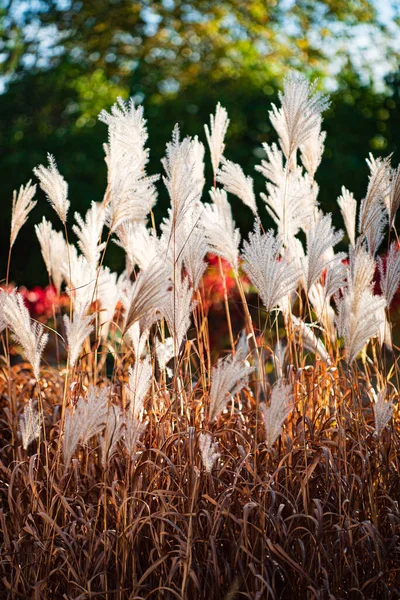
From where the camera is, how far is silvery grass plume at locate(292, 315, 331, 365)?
288cm

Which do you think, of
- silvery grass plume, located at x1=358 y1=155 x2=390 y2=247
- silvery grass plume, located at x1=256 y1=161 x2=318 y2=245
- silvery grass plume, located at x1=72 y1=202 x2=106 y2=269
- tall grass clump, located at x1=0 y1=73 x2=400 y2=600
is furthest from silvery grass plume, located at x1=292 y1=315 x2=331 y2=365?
silvery grass plume, located at x1=72 y1=202 x2=106 y2=269

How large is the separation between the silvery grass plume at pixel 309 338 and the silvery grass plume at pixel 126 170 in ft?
2.45

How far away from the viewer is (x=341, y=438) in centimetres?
244

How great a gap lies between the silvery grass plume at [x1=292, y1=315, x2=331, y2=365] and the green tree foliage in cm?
646

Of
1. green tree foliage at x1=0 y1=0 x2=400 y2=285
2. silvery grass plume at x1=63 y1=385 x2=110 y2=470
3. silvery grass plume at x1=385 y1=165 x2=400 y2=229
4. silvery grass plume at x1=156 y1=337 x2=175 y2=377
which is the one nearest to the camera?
silvery grass plume at x1=63 y1=385 x2=110 y2=470

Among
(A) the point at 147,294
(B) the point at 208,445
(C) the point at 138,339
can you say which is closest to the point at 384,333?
(C) the point at 138,339

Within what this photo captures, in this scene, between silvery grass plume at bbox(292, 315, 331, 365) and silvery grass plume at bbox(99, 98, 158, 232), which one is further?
silvery grass plume at bbox(292, 315, 331, 365)

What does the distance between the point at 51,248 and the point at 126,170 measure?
98 cm

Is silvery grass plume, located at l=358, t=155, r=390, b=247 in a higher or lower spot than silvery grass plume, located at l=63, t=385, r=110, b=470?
higher

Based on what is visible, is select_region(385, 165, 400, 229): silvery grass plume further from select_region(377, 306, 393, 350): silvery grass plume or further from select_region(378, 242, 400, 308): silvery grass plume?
select_region(377, 306, 393, 350): silvery grass plume

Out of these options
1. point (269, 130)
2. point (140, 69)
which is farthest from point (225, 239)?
point (140, 69)

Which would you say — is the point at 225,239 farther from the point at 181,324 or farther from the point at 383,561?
the point at 383,561

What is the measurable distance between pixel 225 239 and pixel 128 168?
398mm

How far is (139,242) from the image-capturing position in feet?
8.52
